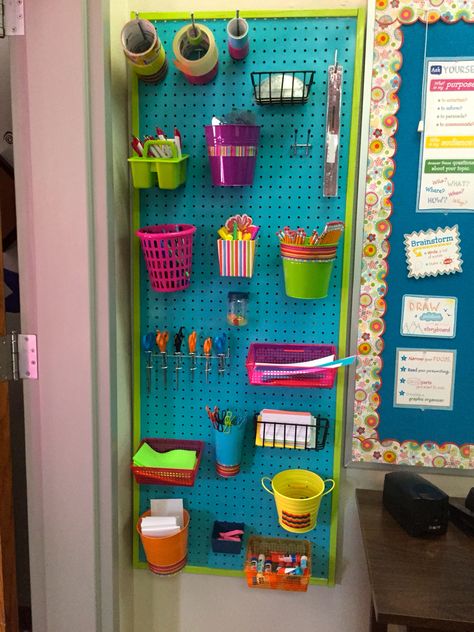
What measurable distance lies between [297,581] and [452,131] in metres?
1.30

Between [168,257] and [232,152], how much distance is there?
1.03 ft

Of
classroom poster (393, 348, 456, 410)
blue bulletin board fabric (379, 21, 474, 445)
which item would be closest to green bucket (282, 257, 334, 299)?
blue bulletin board fabric (379, 21, 474, 445)

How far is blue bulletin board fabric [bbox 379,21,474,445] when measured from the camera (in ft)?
4.70

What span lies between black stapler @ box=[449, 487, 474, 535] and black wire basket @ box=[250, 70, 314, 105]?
3.71 feet

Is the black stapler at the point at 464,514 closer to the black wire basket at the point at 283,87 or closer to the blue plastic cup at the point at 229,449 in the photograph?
the blue plastic cup at the point at 229,449

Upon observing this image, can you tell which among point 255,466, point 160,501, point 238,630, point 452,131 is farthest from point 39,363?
point 452,131

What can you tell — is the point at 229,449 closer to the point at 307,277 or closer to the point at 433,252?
the point at 307,277

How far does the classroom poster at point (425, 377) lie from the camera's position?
156cm

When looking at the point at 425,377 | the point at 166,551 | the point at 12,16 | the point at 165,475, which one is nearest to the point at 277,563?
the point at 166,551

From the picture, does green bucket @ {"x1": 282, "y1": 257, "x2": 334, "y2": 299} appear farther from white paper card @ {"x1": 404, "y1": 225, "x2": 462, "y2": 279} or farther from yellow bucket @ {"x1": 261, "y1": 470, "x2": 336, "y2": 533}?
yellow bucket @ {"x1": 261, "y1": 470, "x2": 336, "y2": 533}

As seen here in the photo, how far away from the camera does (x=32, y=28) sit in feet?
4.29

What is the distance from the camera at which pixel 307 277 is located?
4.65 ft

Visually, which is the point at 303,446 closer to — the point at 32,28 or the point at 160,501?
the point at 160,501

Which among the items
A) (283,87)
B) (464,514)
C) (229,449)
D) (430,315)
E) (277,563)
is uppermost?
(283,87)
